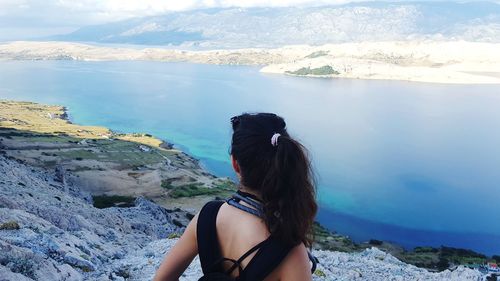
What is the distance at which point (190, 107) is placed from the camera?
121312mm

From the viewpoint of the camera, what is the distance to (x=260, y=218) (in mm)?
2984

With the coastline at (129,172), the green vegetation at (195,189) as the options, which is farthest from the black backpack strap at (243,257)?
the green vegetation at (195,189)

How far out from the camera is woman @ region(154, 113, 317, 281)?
2.86m

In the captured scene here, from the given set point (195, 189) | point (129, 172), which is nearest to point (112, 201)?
point (195, 189)

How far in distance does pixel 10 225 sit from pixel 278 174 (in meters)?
10.8

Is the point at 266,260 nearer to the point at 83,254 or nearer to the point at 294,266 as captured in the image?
the point at 294,266

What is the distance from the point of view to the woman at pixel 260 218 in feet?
9.37

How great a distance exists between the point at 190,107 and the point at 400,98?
209 ft

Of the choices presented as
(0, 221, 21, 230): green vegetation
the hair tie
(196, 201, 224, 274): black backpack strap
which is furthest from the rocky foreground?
the hair tie

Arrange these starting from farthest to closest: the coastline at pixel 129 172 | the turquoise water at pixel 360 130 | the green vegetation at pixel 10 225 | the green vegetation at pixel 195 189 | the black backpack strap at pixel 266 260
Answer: the turquoise water at pixel 360 130
the green vegetation at pixel 195 189
the coastline at pixel 129 172
the green vegetation at pixel 10 225
the black backpack strap at pixel 266 260

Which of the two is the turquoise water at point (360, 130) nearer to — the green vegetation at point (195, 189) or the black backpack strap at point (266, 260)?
the black backpack strap at point (266, 260)

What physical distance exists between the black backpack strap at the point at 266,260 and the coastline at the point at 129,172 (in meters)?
29.4

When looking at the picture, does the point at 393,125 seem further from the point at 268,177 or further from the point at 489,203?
the point at 268,177

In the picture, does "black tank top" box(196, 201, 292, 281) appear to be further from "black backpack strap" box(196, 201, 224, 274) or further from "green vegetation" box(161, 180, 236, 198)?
"green vegetation" box(161, 180, 236, 198)
